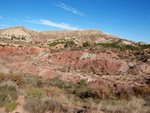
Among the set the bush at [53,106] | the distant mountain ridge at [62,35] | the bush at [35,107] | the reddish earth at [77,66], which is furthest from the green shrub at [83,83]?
the distant mountain ridge at [62,35]

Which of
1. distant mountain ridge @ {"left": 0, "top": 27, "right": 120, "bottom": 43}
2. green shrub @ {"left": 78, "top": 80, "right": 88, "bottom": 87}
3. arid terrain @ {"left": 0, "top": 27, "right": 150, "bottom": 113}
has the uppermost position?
distant mountain ridge @ {"left": 0, "top": 27, "right": 120, "bottom": 43}

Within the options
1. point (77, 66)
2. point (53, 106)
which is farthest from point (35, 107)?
point (77, 66)

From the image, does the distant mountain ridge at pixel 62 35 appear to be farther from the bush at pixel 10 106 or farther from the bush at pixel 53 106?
the bush at pixel 10 106

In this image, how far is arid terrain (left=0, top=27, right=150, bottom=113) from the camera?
4.94 meters

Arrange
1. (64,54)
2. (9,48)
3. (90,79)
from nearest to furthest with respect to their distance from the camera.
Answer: (90,79) < (64,54) < (9,48)

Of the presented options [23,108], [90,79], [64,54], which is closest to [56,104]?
[23,108]

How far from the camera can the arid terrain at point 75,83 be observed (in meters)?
4.94

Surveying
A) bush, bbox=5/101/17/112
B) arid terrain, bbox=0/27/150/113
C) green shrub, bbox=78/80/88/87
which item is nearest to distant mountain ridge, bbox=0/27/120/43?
arid terrain, bbox=0/27/150/113

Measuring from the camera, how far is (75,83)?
15453mm

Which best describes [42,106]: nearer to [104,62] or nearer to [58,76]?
[58,76]

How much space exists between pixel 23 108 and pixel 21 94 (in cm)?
187

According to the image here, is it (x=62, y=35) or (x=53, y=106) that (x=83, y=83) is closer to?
(x=53, y=106)

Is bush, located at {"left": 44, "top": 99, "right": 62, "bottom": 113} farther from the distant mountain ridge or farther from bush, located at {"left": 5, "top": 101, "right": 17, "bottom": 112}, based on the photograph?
the distant mountain ridge

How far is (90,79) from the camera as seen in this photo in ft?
51.9
